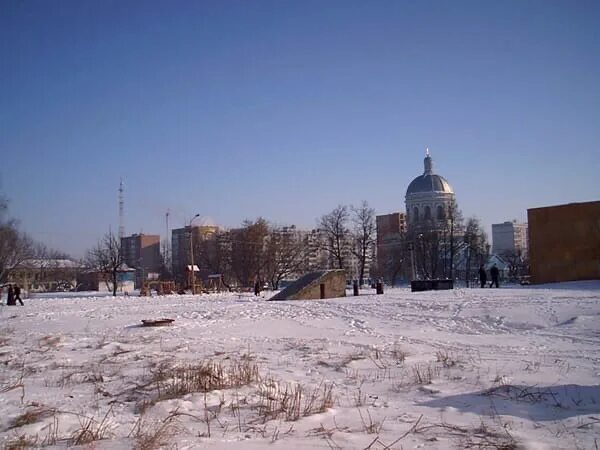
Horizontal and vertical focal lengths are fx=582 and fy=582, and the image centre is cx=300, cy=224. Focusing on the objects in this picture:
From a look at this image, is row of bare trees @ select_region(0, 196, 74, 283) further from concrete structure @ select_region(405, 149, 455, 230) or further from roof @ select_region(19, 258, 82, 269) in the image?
concrete structure @ select_region(405, 149, 455, 230)

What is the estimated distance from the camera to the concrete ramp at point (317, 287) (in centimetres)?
3328

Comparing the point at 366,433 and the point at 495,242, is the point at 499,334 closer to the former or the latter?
the point at 366,433

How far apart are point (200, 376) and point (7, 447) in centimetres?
363

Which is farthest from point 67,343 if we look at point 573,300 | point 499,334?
point 573,300

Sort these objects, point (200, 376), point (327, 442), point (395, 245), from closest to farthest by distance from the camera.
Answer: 1. point (327, 442)
2. point (200, 376)
3. point (395, 245)

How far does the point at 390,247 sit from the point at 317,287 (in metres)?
60.7

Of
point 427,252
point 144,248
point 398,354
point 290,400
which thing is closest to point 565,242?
point 398,354

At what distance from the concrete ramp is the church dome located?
7489 cm

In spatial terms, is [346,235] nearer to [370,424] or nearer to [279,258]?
[279,258]

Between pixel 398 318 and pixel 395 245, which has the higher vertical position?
pixel 395 245

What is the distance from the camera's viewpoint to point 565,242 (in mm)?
36062

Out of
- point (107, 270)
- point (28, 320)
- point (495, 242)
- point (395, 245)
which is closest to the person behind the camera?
point (28, 320)

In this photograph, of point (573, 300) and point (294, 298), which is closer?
point (573, 300)

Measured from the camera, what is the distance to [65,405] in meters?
8.38
